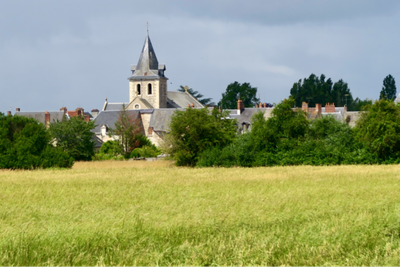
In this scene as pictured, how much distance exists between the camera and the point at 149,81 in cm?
10706

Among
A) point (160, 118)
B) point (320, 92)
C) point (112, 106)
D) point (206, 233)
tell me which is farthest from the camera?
point (320, 92)

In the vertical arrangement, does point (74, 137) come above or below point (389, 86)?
below

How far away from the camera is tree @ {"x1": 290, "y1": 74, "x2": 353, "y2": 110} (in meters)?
128

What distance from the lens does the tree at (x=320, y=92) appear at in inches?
5054

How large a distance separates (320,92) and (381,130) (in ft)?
323

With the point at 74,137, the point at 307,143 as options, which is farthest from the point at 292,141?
the point at 74,137

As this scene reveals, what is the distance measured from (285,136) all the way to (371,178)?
45.1ft

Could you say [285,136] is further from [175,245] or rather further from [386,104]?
[175,245]

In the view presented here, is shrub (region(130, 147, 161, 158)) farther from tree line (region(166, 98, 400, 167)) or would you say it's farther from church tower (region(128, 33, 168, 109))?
church tower (region(128, 33, 168, 109))

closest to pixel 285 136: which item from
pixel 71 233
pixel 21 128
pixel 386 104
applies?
pixel 386 104

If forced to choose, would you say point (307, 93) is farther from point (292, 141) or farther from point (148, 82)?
point (292, 141)

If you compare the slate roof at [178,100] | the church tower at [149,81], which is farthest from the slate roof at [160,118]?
the slate roof at [178,100]

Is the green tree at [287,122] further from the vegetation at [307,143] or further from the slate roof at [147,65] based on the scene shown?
the slate roof at [147,65]

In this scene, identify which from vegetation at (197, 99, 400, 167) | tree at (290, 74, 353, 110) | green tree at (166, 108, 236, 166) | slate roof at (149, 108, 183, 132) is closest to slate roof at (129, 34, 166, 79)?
slate roof at (149, 108, 183, 132)
